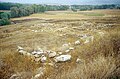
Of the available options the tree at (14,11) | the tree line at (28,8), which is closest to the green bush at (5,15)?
the tree line at (28,8)

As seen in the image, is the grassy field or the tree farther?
the tree

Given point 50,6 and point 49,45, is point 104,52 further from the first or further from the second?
point 50,6

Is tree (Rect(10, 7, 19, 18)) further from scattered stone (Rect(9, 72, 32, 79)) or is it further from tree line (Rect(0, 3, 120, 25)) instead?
scattered stone (Rect(9, 72, 32, 79))

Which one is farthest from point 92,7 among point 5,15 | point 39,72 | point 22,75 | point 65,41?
point 22,75

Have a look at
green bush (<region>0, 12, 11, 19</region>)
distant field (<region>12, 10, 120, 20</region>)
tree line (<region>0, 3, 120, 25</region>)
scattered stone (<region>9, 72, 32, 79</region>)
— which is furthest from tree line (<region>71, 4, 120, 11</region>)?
scattered stone (<region>9, 72, 32, 79</region>)

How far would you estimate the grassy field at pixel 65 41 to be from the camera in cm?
277

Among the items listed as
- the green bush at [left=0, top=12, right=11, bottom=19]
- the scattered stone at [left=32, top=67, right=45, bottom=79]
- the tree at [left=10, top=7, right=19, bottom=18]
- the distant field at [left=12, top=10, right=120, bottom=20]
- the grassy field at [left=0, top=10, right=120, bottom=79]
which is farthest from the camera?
the distant field at [left=12, top=10, right=120, bottom=20]

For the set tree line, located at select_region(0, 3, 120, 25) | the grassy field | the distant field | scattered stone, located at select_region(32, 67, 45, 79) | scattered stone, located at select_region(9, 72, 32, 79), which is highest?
tree line, located at select_region(0, 3, 120, 25)

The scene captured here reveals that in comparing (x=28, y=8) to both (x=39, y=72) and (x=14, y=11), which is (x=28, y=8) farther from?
(x=39, y=72)

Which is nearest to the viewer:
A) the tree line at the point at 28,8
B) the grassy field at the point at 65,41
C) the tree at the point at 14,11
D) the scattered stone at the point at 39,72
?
the grassy field at the point at 65,41

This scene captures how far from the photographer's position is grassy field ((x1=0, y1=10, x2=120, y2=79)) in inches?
109

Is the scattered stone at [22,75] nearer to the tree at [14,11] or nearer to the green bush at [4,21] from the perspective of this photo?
the green bush at [4,21]

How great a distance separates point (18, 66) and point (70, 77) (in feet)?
4.44

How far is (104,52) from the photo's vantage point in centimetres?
317
